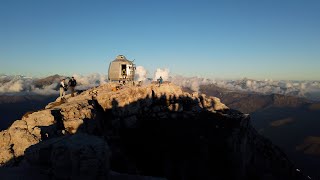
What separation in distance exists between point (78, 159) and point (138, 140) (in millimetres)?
56323

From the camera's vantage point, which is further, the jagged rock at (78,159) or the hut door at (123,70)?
the hut door at (123,70)

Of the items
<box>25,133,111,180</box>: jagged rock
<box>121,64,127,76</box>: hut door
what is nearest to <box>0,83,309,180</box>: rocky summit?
<box>25,133,111,180</box>: jagged rock

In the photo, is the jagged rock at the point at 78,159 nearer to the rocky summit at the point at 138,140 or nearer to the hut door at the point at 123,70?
the rocky summit at the point at 138,140

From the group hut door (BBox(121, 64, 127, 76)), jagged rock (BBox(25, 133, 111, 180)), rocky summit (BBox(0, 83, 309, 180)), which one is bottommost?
rocky summit (BBox(0, 83, 309, 180))

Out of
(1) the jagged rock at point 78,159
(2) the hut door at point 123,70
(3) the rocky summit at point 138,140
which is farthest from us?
(2) the hut door at point 123,70

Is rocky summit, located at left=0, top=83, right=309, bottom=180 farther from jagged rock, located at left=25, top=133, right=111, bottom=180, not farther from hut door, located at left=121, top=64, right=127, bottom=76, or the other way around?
hut door, located at left=121, top=64, right=127, bottom=76

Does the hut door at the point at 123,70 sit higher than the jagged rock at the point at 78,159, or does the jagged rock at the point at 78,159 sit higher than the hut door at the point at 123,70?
the hut door at the point at 123,70

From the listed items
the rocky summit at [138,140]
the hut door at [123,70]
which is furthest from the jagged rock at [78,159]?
the hut door at [123,70]

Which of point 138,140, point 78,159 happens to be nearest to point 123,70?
point 138,140

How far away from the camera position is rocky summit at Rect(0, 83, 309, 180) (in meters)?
23.2

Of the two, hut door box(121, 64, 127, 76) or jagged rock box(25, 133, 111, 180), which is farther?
hut door box(121, 64, 127, 76)

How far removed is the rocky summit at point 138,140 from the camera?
23219 millimetres

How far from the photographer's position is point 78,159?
2194 centimetres

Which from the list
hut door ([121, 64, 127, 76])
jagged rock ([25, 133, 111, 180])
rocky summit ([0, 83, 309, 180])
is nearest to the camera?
A: jagged rock ([25, 133, 111, 180])
